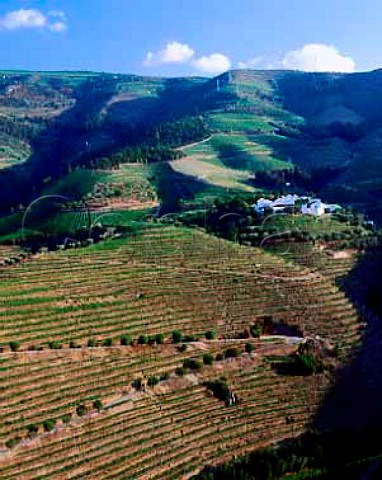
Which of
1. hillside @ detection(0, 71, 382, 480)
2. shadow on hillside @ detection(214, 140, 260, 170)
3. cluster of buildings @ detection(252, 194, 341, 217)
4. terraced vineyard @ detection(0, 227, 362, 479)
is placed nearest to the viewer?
terraced vineyard @ detection(0, 227, 362, 479)

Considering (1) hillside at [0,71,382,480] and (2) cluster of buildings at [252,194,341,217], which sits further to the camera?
(2) cluster of buildings at [252,194,341,217]

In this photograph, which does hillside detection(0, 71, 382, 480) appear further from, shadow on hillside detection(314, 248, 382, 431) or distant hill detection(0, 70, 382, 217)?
distant hill detection(0, 70, 382, 217)

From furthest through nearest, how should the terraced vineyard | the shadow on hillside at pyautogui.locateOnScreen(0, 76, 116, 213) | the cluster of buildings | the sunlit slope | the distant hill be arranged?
the shadow on hillside at pyautogui.locateOnScreen(0, 76, 116, 213)
the distant hill
the cluster of buildings
the sunlit slope
the terraced vineyard

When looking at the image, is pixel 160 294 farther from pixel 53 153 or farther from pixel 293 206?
pixel 53 153

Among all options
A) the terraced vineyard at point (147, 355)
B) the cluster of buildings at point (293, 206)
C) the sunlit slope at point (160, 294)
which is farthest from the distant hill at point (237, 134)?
the terraced vineyard at point (147, 355)

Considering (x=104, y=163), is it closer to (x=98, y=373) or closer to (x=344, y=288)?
(x=344, y=288)

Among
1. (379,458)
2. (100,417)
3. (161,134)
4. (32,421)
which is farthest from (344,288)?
(161,134)

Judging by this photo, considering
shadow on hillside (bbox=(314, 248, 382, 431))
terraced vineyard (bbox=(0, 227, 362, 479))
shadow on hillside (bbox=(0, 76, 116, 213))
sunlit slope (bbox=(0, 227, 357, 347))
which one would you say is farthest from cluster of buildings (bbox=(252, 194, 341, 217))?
shadow on hillside (bbox=(0, 76, 116, 213))

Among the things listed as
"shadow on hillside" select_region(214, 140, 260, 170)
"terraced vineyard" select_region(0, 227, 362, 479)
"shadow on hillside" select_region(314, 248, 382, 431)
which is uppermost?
"shadow on hillside" select_region(214, 140, 260, 170)
